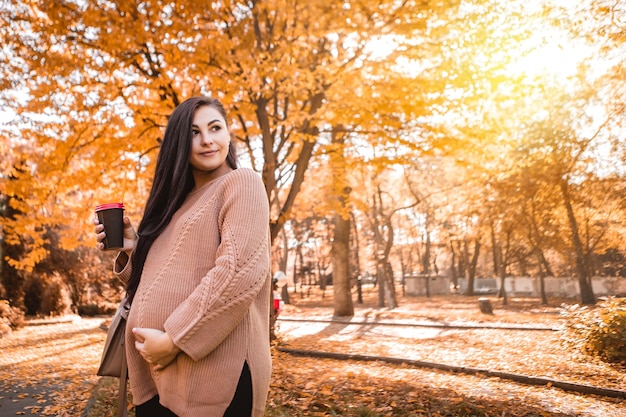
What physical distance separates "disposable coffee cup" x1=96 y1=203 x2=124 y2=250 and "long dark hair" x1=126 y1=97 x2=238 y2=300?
0.10m

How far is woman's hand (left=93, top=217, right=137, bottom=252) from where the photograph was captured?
178cm

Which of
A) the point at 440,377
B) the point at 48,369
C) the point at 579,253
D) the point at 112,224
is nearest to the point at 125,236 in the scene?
the point at 112,224

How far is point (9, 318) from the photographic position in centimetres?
1381

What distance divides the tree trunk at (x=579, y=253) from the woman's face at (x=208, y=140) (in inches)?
524

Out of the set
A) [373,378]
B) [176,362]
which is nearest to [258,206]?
[176,362]

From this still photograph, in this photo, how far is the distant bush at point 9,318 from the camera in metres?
12.8

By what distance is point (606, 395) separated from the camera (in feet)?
18.9

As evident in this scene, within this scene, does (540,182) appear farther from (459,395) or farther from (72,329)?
(72,329)

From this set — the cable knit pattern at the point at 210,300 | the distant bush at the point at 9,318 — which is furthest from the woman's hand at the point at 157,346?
the distant bush at the point at 9,318

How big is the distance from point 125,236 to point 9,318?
49.0ft

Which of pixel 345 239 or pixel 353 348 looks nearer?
pixel 353 348

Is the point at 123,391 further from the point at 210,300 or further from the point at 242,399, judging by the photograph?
the point at 210,300

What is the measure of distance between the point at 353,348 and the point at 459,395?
4957 mm

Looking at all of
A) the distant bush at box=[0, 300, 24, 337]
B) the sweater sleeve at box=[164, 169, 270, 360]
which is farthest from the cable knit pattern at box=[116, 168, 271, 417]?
the distant bush at box=[0, 300, 24, 337]
